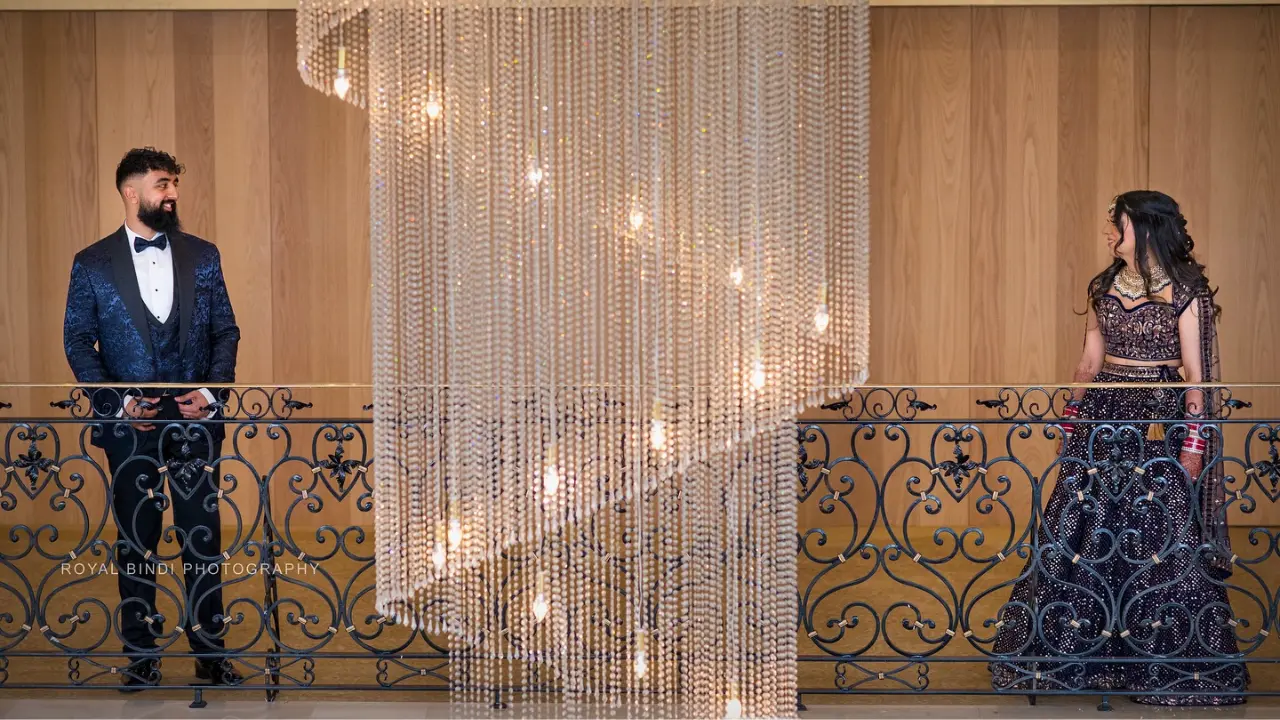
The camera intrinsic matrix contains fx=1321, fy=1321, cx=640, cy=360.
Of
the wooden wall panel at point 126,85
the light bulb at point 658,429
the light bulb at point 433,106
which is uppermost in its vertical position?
the wooden wall panel at point 126,85

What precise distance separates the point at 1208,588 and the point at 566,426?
2.32 metres

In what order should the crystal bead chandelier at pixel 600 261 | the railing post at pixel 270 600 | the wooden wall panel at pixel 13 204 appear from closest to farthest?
the crystal bead chandelier at pixel 600 261
the railing post at pixel 270 600
the wooden wall panel at pixel 13 204

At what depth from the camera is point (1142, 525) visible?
4.62m

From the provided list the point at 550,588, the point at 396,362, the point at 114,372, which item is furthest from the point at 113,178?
the point at 550,588

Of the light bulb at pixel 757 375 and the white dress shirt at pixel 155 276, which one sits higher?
the white dress shirt at pixel 155 276

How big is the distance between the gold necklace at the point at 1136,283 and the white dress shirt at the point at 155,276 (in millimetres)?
3476

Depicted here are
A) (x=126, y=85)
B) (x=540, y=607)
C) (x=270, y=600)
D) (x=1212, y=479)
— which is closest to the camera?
(x=540, y=607)

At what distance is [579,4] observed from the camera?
416 cm

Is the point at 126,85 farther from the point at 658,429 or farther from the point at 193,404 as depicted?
the point at 658,429

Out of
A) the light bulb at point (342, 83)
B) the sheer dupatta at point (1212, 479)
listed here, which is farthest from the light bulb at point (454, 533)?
the sheer dupatta at point (1212, 479)

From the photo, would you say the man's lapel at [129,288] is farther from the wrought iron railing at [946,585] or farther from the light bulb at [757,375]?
the light bulb at [757,375]

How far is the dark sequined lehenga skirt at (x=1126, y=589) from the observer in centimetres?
450

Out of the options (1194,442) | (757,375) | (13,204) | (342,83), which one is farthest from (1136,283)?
(13,204)

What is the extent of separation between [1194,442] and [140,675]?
379cm
